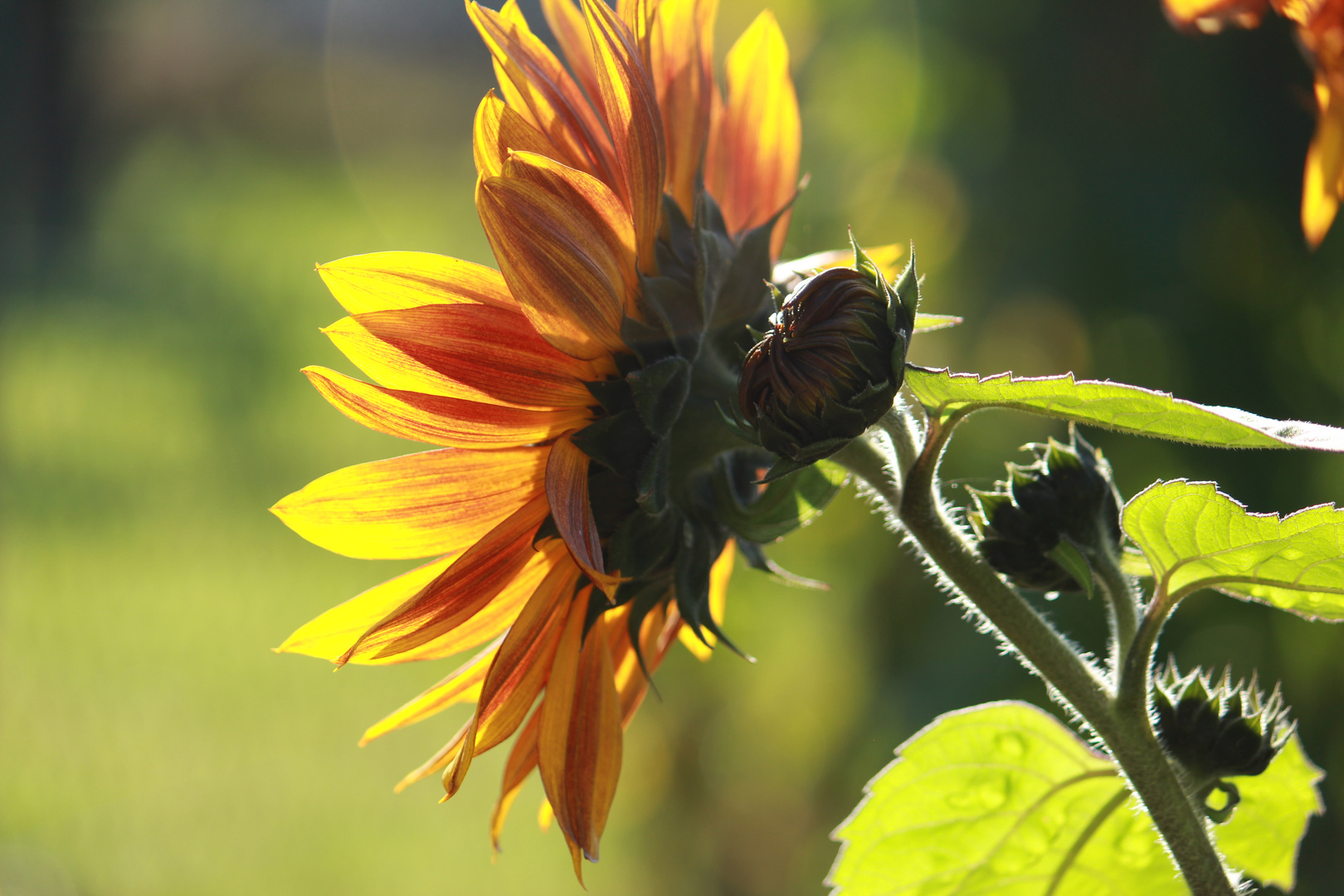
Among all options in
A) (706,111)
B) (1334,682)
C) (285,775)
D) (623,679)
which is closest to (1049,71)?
(1334,682)

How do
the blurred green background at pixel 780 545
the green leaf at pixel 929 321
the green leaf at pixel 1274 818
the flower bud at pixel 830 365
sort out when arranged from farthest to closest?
the blurred green background at pixel 780 545 → the green leaf at pixel 1274 818 → the green leaf at pixel 929 321 → the flower bud at pixel 830 365

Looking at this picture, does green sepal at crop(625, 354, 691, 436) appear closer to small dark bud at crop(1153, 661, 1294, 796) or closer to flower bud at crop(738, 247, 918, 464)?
flower bud at crop(738, 247, 918, 464)

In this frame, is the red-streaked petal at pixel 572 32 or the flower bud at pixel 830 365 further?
the red-streaked petal at pixel 572 32

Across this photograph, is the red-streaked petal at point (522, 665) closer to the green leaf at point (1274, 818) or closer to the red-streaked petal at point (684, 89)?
the red-streaked petal at point (684, 89)

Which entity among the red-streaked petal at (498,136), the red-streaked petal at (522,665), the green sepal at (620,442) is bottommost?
the red-streaked petal at (522,665)

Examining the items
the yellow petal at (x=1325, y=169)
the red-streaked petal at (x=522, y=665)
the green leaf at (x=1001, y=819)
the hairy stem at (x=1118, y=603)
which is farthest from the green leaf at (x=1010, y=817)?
the yellow petal at (x=1325, y=169)

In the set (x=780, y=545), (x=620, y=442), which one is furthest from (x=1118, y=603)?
(x=780, y=545)

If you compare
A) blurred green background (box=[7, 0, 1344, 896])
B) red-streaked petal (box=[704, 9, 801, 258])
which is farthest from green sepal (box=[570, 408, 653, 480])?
blurred green background (box=[7, 0, 1344, 896])

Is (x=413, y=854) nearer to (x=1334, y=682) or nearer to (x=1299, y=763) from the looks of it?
(x=1334, y=682)

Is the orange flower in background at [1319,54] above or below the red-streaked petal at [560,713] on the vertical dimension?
above
